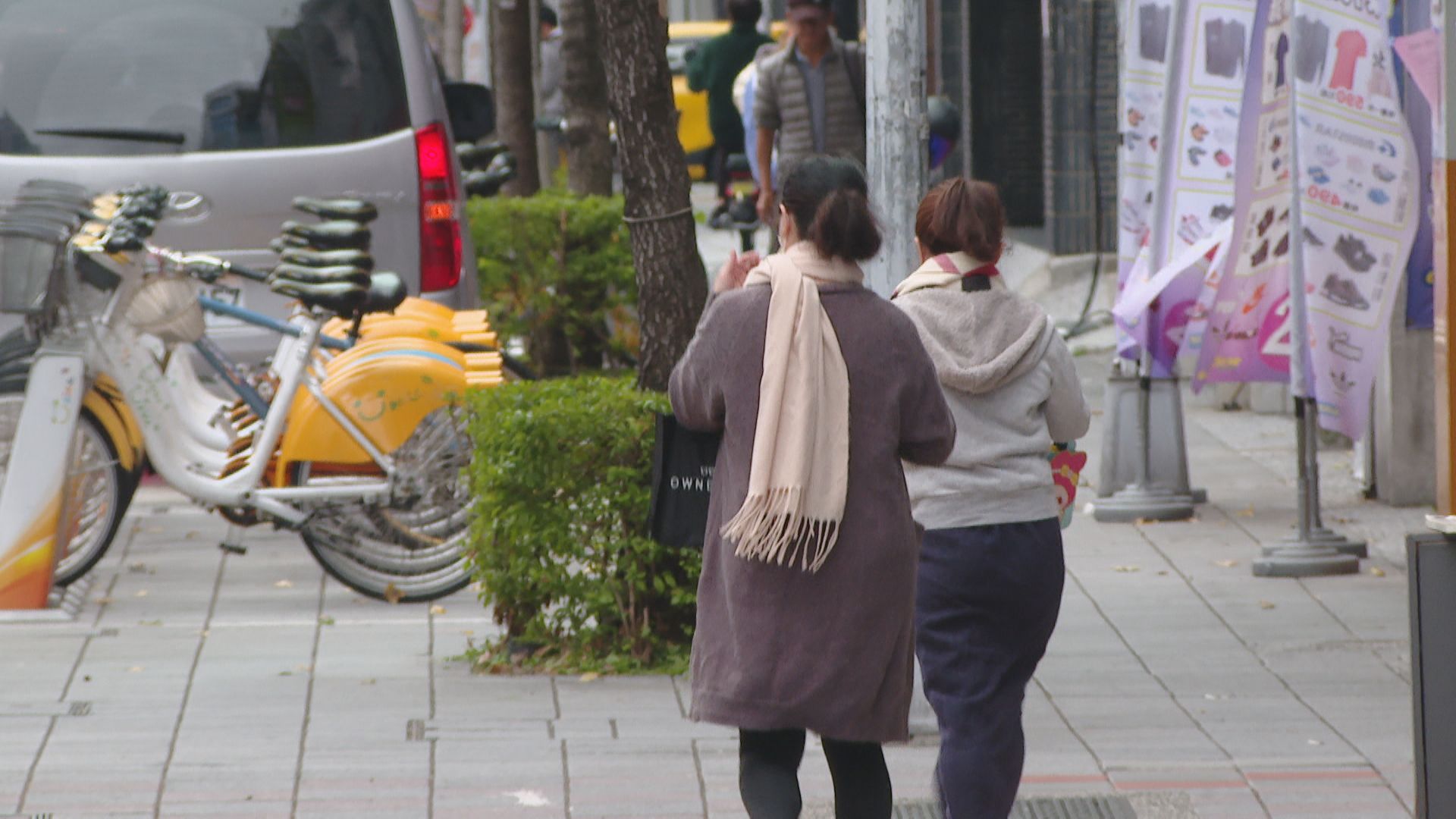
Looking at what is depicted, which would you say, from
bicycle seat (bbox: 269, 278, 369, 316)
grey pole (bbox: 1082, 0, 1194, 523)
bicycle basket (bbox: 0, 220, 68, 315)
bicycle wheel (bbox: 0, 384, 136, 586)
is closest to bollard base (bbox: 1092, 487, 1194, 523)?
grey pole (bbox: 1082, 0, 1194, 523)

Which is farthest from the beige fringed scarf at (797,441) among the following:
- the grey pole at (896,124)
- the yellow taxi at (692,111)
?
the yellow taxi at (692,111)

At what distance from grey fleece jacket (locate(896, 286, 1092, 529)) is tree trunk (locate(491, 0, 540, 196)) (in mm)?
9303

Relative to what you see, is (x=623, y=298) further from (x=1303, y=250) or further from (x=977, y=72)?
(x=977, y=72)

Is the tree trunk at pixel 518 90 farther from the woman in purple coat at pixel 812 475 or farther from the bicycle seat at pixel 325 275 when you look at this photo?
the woman in purple coat at pixel 812 475

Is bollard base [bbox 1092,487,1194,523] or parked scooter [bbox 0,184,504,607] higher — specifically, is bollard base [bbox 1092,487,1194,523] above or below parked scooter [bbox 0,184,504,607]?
below

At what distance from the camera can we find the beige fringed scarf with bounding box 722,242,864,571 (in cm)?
394

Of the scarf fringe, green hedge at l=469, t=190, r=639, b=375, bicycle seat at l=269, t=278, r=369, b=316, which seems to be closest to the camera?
the scarf fringe

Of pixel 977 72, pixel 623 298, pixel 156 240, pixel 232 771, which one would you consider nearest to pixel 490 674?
pixel 232 771

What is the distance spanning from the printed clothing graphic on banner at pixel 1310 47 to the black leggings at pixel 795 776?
389 centimetres

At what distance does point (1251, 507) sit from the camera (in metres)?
9.03

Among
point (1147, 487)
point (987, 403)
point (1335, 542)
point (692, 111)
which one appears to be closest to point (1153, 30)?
point (1147, 487)

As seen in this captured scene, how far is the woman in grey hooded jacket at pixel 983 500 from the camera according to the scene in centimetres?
449

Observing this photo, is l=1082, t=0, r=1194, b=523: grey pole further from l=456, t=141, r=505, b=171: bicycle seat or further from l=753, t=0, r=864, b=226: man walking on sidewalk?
l=456, t=141, r=505, b=171: bicycle seat

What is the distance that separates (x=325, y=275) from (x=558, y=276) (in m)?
3.96
